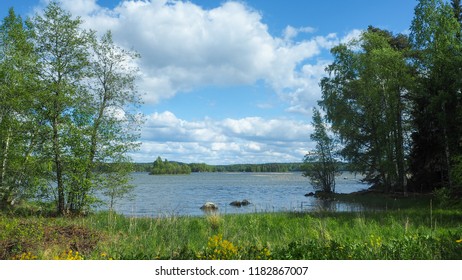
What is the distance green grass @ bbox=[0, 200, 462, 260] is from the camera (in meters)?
8.07

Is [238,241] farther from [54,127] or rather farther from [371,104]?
[371,104]

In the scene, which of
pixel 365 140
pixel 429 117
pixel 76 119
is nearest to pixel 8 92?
pixel 76 119

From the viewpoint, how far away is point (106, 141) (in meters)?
21.0

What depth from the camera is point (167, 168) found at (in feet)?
551

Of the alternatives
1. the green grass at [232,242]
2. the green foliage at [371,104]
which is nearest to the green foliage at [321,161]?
the green foliage at [371,104]

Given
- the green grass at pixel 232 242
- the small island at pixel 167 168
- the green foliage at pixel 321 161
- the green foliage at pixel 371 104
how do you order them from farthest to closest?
1. the small island at pixel 167 168
2. the green foliage at pixel 321 161
3. the green foliage at pixel 371 104
4. the green grass at pixel 232 242

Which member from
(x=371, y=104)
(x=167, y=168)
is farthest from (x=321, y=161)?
(x=167, y=168)

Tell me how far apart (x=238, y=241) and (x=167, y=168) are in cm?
16053

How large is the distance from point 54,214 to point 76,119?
192 inches

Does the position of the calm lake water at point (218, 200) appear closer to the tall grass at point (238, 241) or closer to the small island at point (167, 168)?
the tall grass at point (238, 241)

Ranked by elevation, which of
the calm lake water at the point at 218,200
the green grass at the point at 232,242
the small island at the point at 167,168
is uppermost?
the small island at the point at 167,168

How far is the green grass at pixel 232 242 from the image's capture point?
8070 mm

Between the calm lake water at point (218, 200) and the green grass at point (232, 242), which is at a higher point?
the green grass at point (232, 242)
